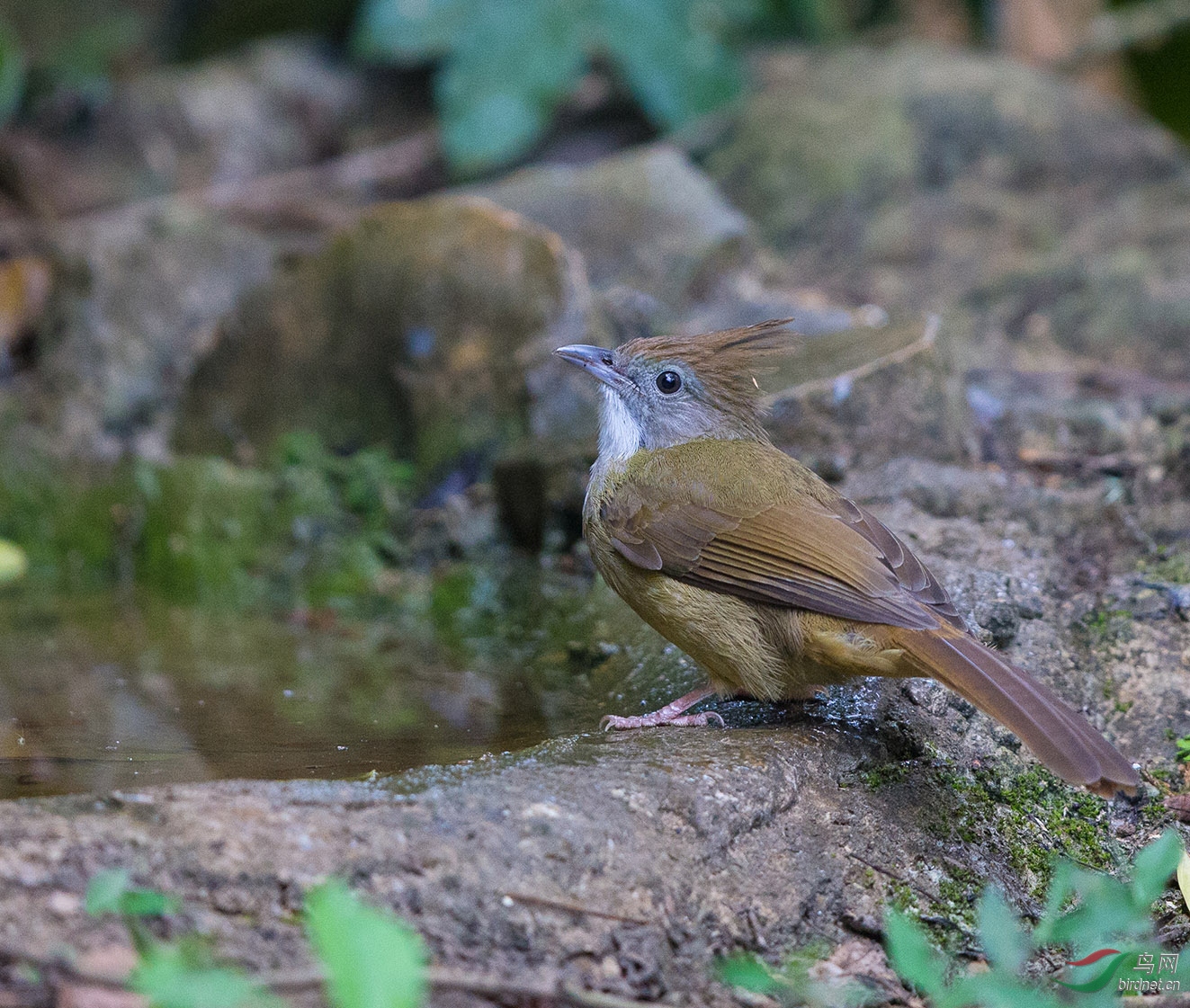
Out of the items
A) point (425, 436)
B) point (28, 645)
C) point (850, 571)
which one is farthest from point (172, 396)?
point (850, 571)

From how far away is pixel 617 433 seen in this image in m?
4.23

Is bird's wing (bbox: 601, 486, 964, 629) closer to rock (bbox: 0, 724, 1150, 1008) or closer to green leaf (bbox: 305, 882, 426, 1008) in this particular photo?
rock (bbox: 0, 724, 1150, 1008)

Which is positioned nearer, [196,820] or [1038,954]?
[196,820]

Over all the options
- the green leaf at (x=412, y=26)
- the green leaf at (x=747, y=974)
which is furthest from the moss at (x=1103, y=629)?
the green leaf at (x=412, y=26)

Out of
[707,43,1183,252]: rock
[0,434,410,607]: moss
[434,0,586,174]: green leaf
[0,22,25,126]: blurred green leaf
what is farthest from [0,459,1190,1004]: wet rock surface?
[0,22,25,126]: blurred green leaf

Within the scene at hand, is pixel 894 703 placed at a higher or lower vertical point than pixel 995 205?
lower

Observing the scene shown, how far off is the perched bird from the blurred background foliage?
4865 mm

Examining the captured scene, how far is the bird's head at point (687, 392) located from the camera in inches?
162

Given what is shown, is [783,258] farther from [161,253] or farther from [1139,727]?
[1139,727]

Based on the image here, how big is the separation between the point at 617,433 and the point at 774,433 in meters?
1.06

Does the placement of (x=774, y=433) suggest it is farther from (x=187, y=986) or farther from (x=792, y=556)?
(x=187, y=986)

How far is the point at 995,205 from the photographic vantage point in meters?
8.05

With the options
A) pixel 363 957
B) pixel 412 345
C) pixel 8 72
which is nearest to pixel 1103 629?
pixel 363 957

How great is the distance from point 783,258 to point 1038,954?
5720 mm
